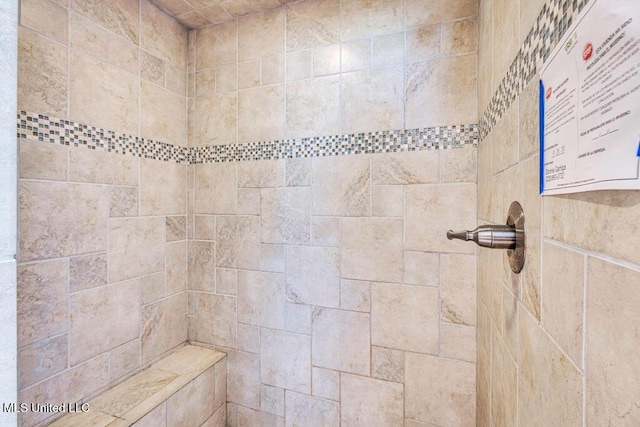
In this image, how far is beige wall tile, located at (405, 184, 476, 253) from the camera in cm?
140

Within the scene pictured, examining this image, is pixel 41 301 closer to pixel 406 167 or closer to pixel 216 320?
pixel 216 320

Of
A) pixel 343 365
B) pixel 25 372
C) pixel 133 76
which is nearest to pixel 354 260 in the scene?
pixel 343 365

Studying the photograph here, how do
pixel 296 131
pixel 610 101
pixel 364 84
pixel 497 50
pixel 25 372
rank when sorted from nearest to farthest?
pixel 610 101, pixel 497 50, pixel 25 372, pixel 364 84, pixel 296 131

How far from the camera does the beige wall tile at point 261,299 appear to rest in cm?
173

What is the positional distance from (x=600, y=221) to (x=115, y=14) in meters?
2.14

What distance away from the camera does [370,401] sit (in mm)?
1551

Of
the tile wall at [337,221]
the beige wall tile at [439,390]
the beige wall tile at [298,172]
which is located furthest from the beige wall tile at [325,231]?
the beige wall tile at [439,390]

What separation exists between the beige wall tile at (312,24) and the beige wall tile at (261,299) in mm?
1403

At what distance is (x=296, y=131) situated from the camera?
5.57ft

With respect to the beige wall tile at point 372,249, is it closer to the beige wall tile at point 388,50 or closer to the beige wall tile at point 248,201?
the beige wall tile at point 248,201

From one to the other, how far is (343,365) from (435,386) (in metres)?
0.48

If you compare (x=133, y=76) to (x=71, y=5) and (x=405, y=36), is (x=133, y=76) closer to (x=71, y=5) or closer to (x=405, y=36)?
(x=71, y=5)

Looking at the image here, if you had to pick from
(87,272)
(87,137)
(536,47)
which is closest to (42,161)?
(87,137)
